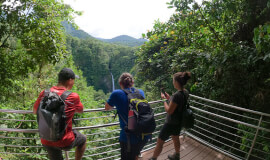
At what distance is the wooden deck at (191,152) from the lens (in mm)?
2761

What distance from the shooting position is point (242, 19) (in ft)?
11.6

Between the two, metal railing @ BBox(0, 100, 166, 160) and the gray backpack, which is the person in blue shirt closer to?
metal railing @ BBox(0, 100, 166, 160)

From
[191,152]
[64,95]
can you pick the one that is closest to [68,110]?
[64,95]

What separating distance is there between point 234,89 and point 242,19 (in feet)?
5.16

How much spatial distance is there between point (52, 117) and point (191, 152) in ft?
8.30

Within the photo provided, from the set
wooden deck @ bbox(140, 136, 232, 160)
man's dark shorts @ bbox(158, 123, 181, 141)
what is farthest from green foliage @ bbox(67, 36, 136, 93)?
man's dark shorts @ bbox(158, 123, 181, 141)

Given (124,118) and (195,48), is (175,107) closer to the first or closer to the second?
(124,118)

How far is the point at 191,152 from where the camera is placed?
2.91m

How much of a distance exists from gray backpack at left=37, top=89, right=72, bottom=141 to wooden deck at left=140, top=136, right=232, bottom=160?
1735 millimetres

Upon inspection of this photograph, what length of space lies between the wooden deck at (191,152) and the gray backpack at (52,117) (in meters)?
1.74

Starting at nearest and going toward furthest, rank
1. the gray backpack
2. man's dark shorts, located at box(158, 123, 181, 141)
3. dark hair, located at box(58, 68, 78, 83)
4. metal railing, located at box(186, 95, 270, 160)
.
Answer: the gray backpack → dark hair, located at box(58, 68, 78, 83) → man's dark shorts, located at box(158, 123, 181, 141) → metal railing, located at box(186, 95, 270, 160)

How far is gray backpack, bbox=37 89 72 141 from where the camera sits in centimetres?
137

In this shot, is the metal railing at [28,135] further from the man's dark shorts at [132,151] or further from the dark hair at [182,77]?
the dark hair at [182,77]

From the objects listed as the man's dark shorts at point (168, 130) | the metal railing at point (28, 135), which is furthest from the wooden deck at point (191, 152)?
the man's dark shorts at point (168, 130)
